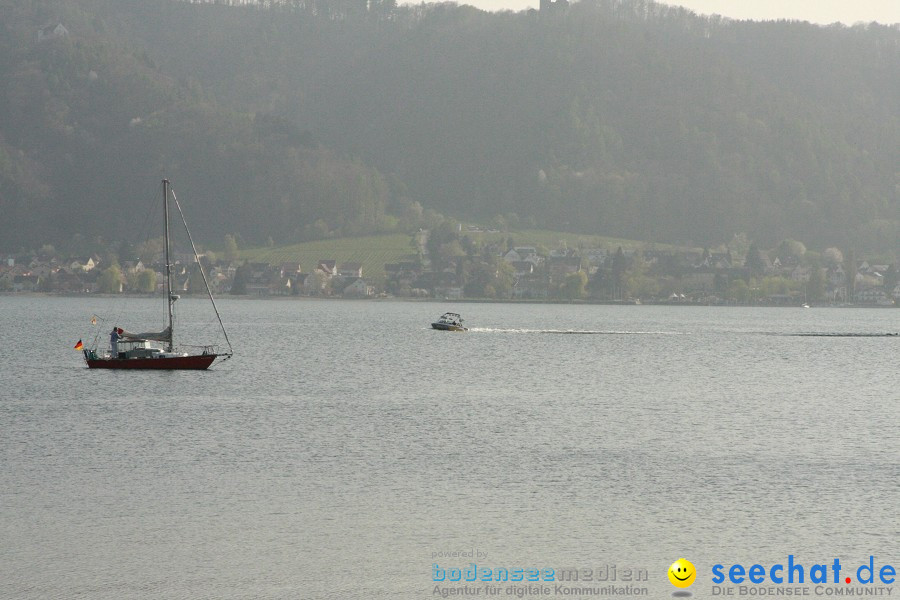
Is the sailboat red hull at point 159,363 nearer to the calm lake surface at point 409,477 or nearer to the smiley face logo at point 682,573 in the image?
the calm lake surface at point 409,477

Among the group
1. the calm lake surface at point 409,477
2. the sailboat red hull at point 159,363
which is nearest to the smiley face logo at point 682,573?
the calm lake surface at point 409,477

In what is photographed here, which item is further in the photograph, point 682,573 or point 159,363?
point 159,363

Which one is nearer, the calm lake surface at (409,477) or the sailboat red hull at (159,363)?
the calm lake surface at (409,477)

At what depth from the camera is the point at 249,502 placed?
41562 millimetres

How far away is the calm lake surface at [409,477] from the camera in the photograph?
3412 cm

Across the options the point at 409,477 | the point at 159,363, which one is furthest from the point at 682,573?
the point at 159,363

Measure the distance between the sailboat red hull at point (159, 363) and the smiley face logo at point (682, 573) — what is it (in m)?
63.3

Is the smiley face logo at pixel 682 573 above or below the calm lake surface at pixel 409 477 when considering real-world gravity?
below

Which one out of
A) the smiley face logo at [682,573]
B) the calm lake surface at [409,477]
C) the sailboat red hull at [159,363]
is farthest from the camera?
the sailboat red hull at [159,363]

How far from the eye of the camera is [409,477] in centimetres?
4688

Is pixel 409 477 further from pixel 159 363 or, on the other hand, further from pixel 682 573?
pixel 159 363

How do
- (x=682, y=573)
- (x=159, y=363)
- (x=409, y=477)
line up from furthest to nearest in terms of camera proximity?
(x=159, y=363), (x=409, y=477), (x=682, y=573)

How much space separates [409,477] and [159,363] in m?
49.7

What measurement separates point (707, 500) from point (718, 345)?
10814 cm
